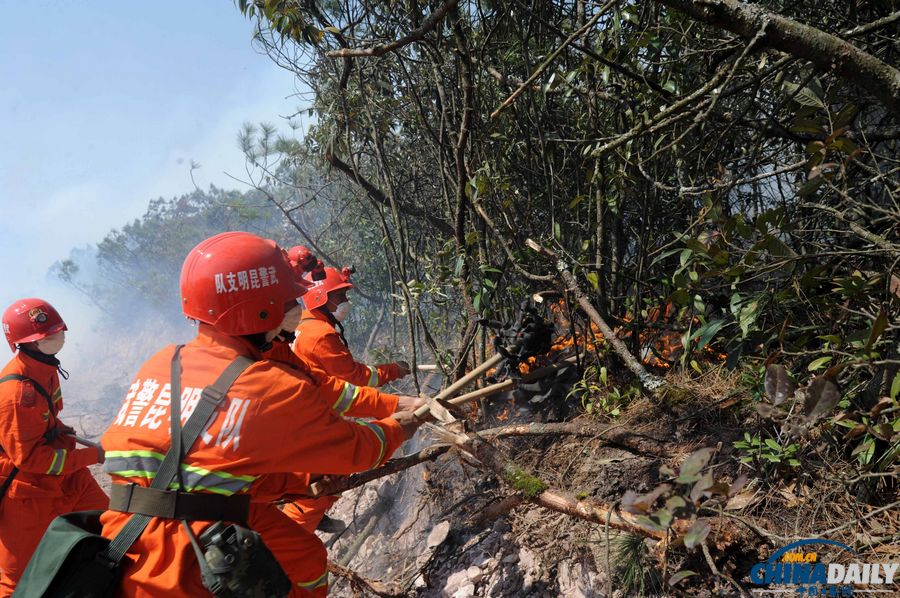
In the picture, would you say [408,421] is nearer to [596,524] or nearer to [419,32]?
[596,524]

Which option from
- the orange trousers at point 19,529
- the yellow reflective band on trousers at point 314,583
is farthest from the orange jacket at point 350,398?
the orange trousers at point 19,529

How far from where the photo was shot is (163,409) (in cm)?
208

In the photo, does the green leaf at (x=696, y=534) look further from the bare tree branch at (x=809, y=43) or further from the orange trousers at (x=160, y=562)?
the orange trousers at (x=160, y=562)

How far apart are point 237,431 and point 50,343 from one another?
10.3 ft

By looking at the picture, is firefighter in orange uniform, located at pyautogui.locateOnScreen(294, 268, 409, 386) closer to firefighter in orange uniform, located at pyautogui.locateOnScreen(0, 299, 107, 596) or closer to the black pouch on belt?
firefighter in orange uniform, located at pyautogui.locateOnScreen(0, 299, 107, 596)

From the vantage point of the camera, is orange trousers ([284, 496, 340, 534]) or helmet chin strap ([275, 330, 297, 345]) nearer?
helmet chin strap ([275, 330, 297, 345])

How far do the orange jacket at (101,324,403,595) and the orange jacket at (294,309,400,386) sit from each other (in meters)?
1.70

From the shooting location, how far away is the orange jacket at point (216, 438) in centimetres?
201

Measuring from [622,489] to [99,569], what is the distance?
2523 millimetres

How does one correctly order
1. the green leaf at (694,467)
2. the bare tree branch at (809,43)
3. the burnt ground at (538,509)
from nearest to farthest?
the green leaf at (694,467)
the bare tree branch at (809,43)
the burnt ground at (538,509)

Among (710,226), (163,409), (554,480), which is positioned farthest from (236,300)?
→ (710,226)

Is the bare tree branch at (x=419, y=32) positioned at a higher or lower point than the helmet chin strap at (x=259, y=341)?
higher

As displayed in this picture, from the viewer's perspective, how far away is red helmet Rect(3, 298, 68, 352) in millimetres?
4137

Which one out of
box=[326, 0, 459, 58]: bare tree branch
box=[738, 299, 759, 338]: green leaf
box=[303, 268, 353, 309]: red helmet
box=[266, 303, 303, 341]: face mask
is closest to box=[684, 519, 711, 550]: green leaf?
box=[738, 299, 759, 338]: green leaf
